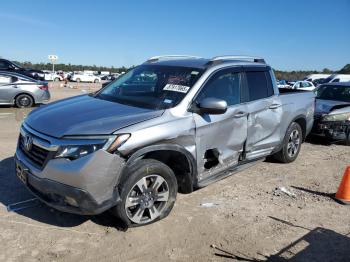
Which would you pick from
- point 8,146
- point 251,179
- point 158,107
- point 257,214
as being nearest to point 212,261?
point 257,214

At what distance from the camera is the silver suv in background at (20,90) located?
13711 mm

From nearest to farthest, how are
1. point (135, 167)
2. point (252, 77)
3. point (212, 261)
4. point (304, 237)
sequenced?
point (212, 261) < point (135, 167) < point (304, 237) < point (252, 77)

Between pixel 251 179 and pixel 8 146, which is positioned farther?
pixel 8 146

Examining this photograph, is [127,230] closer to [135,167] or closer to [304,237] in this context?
[135,167]

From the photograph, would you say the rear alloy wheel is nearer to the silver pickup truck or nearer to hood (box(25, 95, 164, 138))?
the silver pickup truck

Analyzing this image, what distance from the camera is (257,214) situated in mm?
4809

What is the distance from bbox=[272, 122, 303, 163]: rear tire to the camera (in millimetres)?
6848

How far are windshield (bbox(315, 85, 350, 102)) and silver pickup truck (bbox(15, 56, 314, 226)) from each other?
196 inches

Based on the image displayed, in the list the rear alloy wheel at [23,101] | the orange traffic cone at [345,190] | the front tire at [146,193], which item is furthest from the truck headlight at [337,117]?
the rear alloy wheel at [23,101]

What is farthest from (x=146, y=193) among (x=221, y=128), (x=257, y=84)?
(x=257, y=84)

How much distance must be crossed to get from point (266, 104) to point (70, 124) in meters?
3.29

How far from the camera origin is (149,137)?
3.99 m

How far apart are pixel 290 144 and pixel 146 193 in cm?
391

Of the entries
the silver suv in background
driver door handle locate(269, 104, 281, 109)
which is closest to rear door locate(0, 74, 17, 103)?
the silver suv in background
